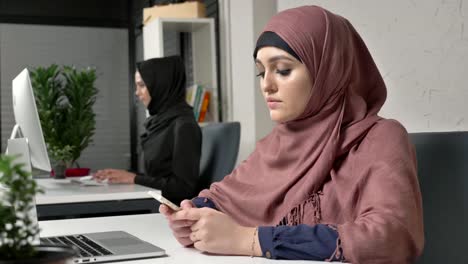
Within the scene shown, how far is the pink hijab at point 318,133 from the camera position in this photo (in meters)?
1.34

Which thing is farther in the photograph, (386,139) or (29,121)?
(29,121)

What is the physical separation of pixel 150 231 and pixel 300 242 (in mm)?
476

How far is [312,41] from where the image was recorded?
1.39 metres

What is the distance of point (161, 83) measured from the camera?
315cm

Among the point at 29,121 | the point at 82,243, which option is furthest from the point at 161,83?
the point at 82,243

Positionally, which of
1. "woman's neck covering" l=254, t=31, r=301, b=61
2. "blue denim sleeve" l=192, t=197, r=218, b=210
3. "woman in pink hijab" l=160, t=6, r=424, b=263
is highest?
"woman's neck covering" l=254, t=31, r=301, b=61

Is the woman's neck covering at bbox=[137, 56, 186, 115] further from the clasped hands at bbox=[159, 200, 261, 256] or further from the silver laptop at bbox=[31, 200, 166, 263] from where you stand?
the clasped hands at bbox=[159, 200, 261, 256]

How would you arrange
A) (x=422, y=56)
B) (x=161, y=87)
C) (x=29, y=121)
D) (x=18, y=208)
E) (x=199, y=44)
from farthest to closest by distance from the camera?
1. (x=199, y=44)
2. (x=161, y=87)
3. (x=422, y=56)
4. (x=29, y=121)
5. (x=18, y=208)

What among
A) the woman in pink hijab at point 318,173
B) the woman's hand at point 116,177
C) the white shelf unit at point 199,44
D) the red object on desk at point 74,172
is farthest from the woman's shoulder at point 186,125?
the woman in pink hijab at point 318,173

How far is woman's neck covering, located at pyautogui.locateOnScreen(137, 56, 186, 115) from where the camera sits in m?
3.15

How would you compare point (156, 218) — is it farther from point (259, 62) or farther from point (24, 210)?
point (24, 210)

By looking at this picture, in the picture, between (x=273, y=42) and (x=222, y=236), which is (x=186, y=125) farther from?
(x=222, y=236)

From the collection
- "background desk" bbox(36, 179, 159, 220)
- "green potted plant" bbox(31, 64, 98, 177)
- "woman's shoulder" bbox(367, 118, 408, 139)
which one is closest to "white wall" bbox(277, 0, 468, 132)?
"woman's shoulder" bbox(367, 118, 408, 139)

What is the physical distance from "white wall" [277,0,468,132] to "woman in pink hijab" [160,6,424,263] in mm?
310
